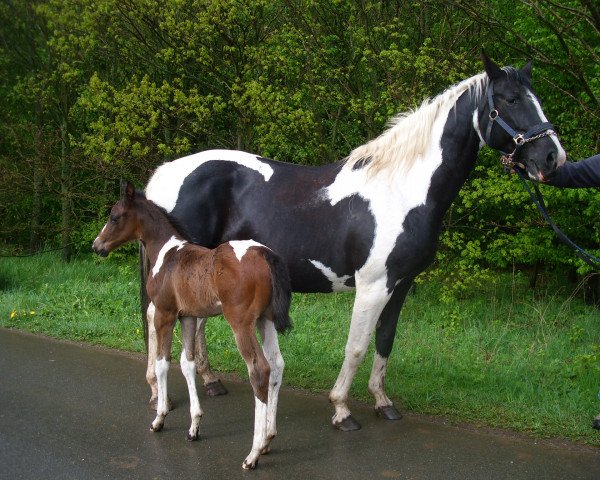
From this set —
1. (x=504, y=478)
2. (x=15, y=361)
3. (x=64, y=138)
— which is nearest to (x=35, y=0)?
A: (x=64, y=138)

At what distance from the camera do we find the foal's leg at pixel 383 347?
16.9 ft

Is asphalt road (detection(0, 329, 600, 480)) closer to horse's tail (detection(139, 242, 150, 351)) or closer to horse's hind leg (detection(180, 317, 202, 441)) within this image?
horse's hind leg (detection(180, 317, 202, 441))

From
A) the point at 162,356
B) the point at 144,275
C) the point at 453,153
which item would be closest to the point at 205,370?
the point at 144,275

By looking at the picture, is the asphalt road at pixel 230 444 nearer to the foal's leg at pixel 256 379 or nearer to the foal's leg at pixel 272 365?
the foal's leg at pixel 256 379

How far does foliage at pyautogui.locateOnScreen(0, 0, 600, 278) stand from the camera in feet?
25.3

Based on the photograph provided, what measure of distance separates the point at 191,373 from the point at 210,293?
0.63 meters

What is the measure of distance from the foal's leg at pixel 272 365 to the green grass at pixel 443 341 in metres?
1.33

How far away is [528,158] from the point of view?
4371 mm

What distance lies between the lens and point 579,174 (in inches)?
165

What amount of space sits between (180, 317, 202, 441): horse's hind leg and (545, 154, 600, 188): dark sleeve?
106 inches

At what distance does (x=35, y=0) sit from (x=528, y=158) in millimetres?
11656

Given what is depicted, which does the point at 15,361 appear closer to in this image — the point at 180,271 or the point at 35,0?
the point at 180,271

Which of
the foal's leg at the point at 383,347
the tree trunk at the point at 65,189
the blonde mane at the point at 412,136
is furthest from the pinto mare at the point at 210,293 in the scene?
the tree trunk at the point at 65,189

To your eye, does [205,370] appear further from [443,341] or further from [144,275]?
[443,341]
